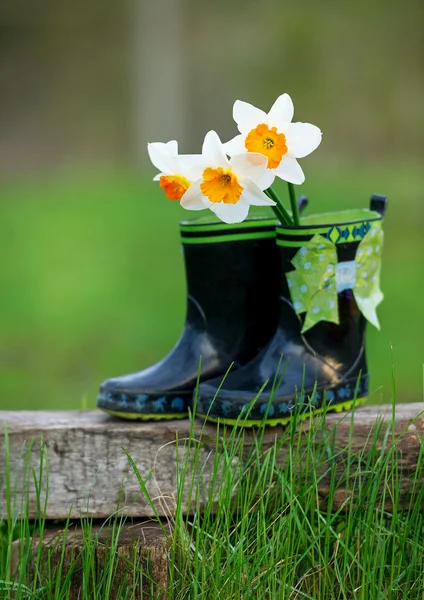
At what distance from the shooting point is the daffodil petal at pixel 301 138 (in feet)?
3.52

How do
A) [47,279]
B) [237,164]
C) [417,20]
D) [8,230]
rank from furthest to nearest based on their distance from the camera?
1. [417,20]
2. [8,230]
3. [47,279]
4. [237,164]

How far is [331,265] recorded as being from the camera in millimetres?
1238

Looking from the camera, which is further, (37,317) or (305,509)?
A: (37,317)

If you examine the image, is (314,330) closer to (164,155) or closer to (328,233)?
(328,233)

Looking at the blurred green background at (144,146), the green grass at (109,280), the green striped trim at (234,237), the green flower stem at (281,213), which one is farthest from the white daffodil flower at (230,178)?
the blurred green background at (144,146)

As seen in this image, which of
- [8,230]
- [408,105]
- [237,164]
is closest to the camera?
[237,164]

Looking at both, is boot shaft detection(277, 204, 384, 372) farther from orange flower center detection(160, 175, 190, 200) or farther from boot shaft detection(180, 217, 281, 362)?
orange flower center detection(160, 175, 190, 200)

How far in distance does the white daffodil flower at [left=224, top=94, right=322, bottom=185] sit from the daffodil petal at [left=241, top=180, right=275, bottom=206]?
28mm

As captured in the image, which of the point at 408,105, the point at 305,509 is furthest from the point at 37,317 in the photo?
the point at 408,105

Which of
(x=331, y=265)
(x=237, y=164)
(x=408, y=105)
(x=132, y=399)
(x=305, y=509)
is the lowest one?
(x=305, y=509)

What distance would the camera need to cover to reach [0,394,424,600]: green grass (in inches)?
41.3

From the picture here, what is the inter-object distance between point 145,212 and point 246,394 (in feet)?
13.3

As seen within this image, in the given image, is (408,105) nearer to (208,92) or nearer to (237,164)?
(208,92)

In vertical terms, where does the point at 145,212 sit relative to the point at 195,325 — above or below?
above
